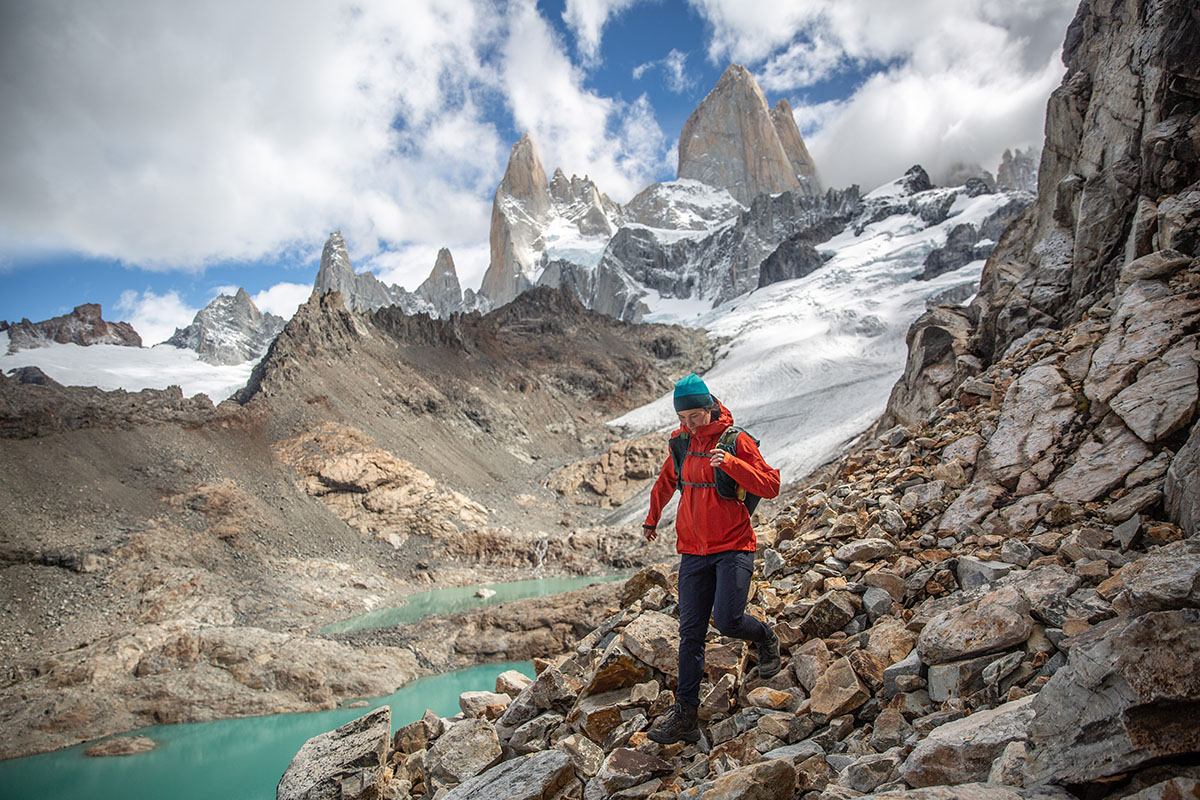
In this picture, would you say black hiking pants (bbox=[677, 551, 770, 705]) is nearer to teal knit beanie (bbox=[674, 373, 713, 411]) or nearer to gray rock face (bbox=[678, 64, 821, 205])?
teal knit beanie (bbox=[674, 373, 713, 411])

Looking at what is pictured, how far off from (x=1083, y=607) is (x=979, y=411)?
4971mm

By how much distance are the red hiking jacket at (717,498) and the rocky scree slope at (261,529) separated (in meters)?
16.8

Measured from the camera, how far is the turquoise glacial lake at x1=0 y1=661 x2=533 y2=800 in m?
13.1

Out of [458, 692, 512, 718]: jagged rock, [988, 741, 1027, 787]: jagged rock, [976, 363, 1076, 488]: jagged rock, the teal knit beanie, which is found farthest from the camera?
[976, 363, 1076, 488]: jagged rock

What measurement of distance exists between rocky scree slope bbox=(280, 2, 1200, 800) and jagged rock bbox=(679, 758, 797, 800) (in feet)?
0.03

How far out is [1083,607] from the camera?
3279mm

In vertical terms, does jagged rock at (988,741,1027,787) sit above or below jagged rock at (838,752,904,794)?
above

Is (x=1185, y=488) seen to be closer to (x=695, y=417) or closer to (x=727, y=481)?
(x=727, y=481)

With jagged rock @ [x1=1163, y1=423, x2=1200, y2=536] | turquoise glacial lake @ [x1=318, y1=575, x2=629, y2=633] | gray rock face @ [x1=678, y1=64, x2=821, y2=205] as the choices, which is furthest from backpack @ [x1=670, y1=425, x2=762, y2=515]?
gray rock face @ [x1=678, y1=64, x2=821, y2=205]

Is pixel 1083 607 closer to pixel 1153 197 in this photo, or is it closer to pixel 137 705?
→ pixel 1153 197

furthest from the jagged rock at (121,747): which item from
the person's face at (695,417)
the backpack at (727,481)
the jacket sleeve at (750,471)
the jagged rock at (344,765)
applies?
the jacket sleeve at (750,471)

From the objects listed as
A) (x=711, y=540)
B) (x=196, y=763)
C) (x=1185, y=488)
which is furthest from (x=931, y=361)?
(x=196, y=763)

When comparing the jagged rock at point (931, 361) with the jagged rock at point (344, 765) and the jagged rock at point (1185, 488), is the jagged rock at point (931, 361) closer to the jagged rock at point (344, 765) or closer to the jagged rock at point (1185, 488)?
the jagged rock at point (1185, 488)

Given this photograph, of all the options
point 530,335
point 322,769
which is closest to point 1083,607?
point 322,769
